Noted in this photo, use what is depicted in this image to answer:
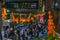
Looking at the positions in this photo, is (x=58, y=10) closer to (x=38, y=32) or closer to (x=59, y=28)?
(x=59, y=28)

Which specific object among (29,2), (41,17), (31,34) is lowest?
(31,34)

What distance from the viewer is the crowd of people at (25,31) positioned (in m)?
3.33

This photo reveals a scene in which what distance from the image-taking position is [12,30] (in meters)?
3.38

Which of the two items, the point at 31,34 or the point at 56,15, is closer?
the point at 56,15

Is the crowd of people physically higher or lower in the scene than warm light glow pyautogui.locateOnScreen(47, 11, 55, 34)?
lower

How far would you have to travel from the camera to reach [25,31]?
11.0 ft

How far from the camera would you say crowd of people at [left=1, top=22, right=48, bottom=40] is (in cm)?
333

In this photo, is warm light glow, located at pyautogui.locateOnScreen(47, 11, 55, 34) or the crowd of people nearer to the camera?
warm light glow, located at pyautogui.locateOnScreen(47, 11, 55, 34)

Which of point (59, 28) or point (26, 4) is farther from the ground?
point (26, 4)

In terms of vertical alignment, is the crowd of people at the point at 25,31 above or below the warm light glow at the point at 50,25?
below

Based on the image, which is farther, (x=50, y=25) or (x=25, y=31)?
(x=25, y=31)

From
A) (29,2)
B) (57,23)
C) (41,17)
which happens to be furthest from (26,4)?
(57,23)

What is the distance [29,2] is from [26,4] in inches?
1.8

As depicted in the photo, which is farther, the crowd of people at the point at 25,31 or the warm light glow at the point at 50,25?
the crowd of people at the point at 25,31
